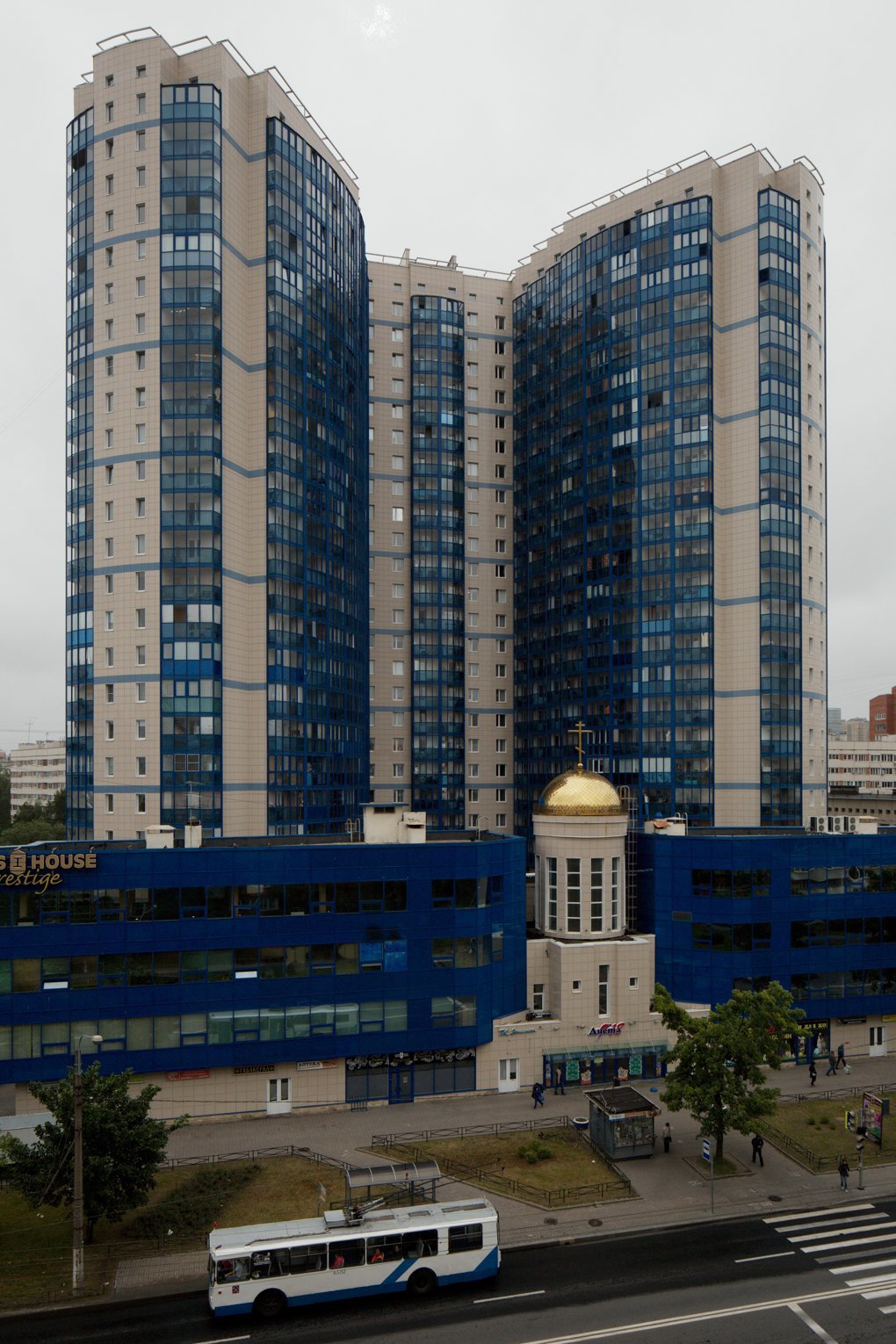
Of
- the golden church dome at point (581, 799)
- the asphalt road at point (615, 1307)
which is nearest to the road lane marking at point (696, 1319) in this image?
the asphalt road at point (615, 1307)

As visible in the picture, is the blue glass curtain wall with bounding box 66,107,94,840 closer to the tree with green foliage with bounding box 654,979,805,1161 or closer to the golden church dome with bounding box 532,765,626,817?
the golden church dome with bounding box 532,765,626,817

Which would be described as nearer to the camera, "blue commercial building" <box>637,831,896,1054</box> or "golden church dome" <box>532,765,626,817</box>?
"blue commercial building" <box>637,831,896,1054</box>

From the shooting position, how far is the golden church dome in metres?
62.8

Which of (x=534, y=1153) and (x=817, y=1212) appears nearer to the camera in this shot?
(x=817, y=1212)

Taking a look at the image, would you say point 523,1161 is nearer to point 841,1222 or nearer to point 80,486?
point 841,1222

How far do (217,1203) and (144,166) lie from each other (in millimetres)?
74813

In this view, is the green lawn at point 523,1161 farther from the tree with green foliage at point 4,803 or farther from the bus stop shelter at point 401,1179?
the tree with green foliage at point 4,803

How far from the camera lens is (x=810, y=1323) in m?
32.2

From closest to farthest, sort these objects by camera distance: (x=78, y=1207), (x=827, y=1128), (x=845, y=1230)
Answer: (x=78, y=1207) → (x=845, y=1230) → (x=827, y=1128)

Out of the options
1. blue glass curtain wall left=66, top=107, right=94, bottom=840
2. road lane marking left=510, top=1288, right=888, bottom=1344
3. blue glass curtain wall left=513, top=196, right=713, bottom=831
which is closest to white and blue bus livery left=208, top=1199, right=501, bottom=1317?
road lane marking left=510, top=1288, right=888, bottom=1344

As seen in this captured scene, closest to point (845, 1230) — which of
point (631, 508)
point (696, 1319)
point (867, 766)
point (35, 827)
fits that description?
point (696, 1319)

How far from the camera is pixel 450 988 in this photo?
182 feet

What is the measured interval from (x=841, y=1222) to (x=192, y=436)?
67028 millimetres

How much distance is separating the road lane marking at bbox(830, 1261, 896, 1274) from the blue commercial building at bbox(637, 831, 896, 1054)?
987 inches
